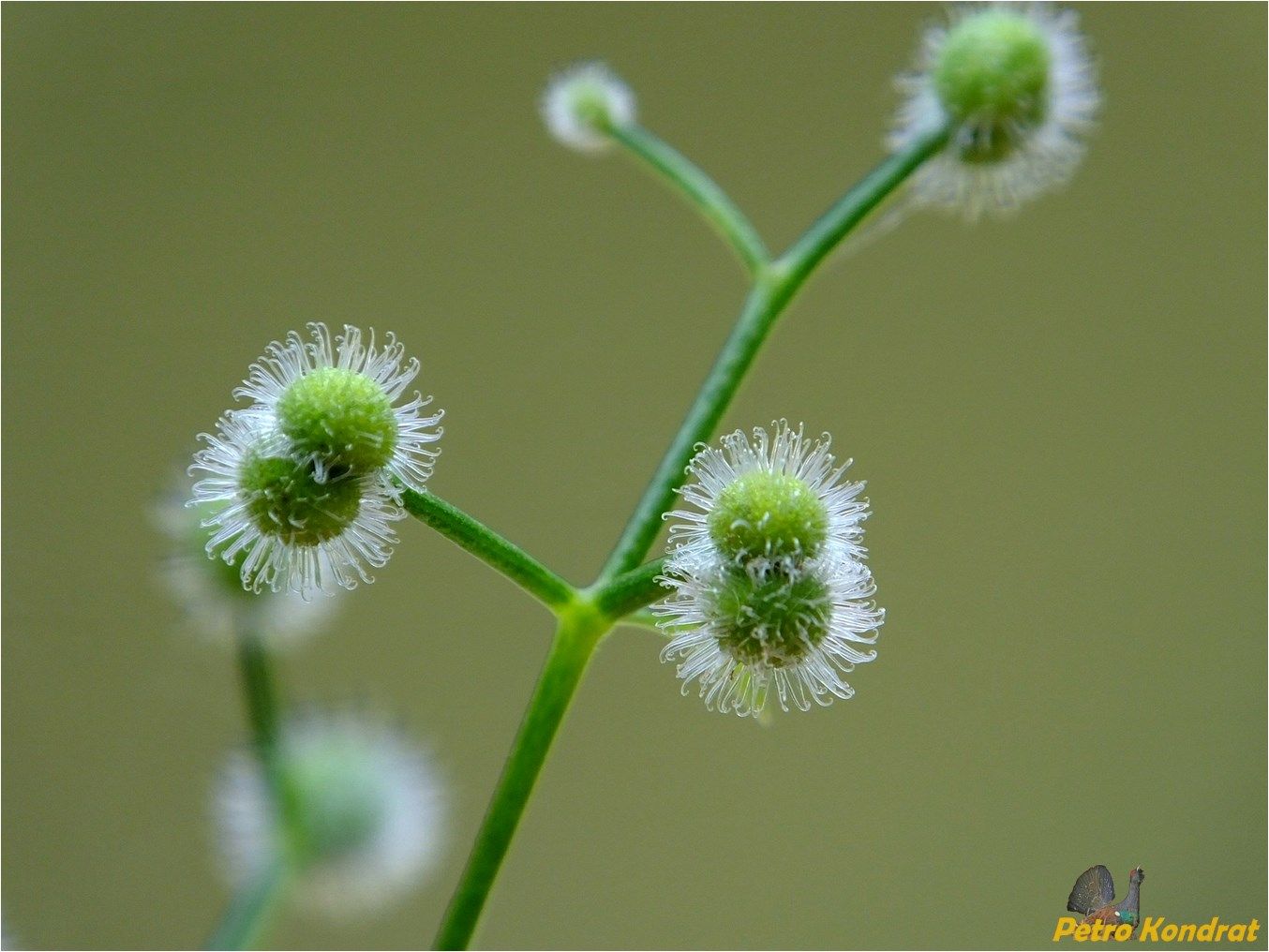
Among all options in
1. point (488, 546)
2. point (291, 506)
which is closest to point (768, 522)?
point (488, 546)

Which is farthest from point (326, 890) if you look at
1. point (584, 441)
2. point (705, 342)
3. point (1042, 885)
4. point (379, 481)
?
point (1042, 885)

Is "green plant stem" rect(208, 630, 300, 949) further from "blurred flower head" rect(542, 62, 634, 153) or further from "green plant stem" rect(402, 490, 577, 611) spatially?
"blurred flower head" rect(542, 62, 634, 153)

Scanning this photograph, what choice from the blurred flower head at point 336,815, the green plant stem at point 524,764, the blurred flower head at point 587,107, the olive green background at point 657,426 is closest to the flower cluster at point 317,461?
the green plant stem at point 524,764

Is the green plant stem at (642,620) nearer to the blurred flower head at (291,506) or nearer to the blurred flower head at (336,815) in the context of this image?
the blurred flower head at (291,506)

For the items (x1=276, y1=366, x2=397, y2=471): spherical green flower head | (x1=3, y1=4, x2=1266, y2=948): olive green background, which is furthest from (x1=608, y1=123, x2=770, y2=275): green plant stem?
(x1=3, y1=4, x2=1266, y2=948): olive green background

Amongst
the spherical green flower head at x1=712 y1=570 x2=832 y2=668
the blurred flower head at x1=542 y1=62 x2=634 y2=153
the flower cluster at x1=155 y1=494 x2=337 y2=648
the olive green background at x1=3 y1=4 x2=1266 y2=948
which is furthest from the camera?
the olive green background at x1=3 y1=4 x2=1266 y2=948

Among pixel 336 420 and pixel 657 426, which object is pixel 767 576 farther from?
pixel 657 426
